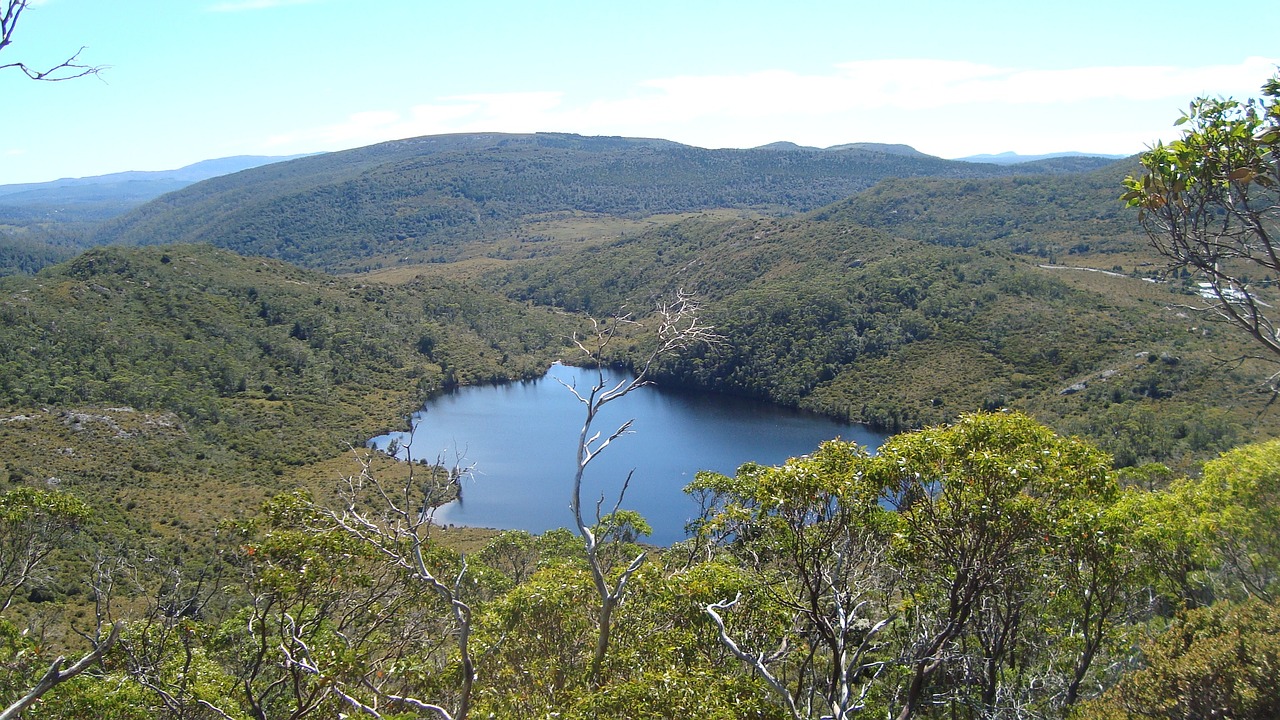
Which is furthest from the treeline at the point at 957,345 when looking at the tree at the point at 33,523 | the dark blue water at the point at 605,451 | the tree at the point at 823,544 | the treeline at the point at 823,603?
the tree at the point at 823,544

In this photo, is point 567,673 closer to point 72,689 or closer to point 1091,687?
point 72,689

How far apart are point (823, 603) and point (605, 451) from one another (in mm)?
61326

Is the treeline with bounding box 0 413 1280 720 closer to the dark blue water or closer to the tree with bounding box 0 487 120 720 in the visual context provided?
the tree with bounding box 0 487 120 720

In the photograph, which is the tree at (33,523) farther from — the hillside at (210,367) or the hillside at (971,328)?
the hillside at (210,367)

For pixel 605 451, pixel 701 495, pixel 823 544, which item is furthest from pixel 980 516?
pixel 605 451

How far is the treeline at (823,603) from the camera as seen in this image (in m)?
8.38

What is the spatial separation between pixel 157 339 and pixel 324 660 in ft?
256

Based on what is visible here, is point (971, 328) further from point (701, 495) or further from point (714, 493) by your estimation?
point (701, 495)

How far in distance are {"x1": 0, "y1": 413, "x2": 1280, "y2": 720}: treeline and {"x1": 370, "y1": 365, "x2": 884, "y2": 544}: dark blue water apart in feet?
124

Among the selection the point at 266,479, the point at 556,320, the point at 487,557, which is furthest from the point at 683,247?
the point at 487,557

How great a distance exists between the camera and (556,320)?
132000 mm

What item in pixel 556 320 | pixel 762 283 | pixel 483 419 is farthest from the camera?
pixel 556 320

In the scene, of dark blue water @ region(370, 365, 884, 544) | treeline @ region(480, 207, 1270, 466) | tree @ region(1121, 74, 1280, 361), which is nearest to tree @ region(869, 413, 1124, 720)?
tree @ region(1121, 74, 1280, 361)

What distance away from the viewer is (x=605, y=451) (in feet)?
237
